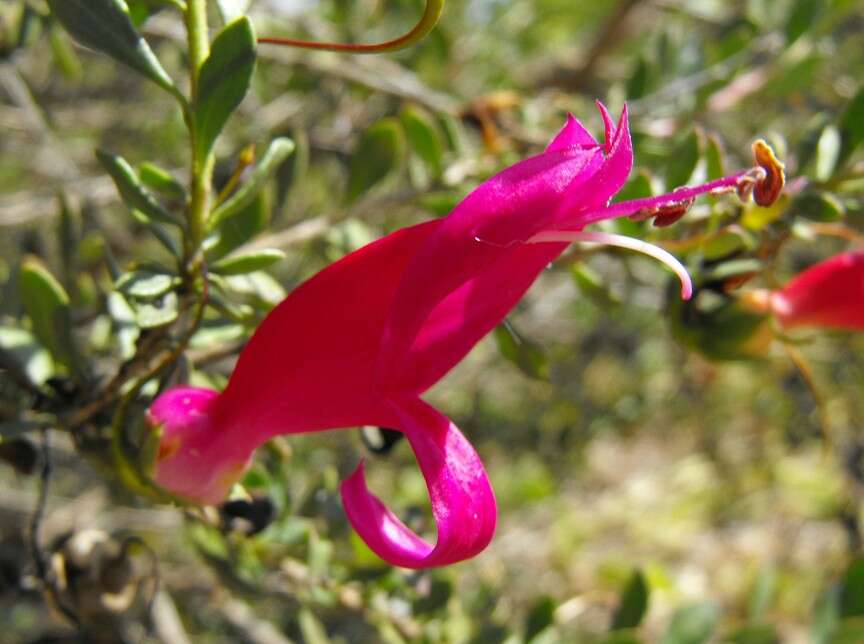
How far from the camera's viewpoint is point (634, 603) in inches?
39.9

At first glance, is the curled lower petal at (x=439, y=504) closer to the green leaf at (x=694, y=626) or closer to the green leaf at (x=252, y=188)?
the green leaf at (x=252, y=188)

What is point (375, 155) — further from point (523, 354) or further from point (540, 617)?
point (540, 617)

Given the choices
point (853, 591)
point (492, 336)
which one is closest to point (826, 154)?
point (853, 591)

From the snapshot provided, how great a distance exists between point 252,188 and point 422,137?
0.39 metres

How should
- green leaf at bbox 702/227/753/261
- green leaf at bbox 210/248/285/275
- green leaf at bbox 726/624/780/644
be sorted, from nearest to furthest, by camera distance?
1. green leaf at bbox 210/248/285/275
2. green leaf at bbox 702/227/753/261
3. green leaf at bbox 726/624/780/644

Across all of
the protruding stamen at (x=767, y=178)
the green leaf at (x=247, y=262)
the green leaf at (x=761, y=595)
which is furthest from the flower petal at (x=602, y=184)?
the green leaf at (x=761, y=595)

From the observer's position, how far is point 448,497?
59cm

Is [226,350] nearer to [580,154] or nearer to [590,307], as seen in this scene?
[580,154]

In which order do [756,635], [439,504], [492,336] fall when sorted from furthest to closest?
[492,336]
[756,635]
[439,504]

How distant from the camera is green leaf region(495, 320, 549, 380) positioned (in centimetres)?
87

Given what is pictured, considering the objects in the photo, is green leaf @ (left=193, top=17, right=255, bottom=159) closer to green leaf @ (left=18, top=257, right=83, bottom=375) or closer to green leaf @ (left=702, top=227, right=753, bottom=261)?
green leaf @ (left=18, top=257, right=83, bottom=375)

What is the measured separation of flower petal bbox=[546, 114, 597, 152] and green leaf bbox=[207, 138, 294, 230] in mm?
215

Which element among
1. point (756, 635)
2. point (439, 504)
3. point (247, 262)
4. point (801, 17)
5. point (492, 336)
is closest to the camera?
point (439, 504)

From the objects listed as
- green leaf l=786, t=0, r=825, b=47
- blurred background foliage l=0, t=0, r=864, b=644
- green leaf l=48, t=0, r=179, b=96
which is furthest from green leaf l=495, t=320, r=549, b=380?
green leaf l=786, t=0, r=825, b=47
